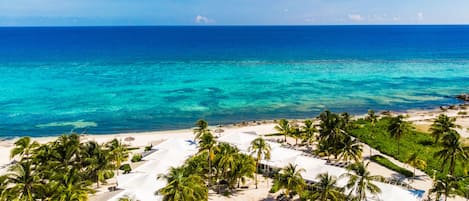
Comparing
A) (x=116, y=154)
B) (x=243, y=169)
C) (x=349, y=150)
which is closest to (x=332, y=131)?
(x=349, y=150)

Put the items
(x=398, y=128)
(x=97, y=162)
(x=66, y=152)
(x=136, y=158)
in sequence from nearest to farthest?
1. (x=97, y=162)
2. (x=66, y=152)
3. (x=136, y=158)
4. (x=398, y=128)

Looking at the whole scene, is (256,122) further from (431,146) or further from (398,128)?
(431,146)

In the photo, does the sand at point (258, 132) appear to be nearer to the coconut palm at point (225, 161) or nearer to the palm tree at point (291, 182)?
the coconut palm at point (225, 161)

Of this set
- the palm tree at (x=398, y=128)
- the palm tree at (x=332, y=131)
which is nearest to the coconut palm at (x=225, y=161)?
the palm tree at (x=332, y=131)

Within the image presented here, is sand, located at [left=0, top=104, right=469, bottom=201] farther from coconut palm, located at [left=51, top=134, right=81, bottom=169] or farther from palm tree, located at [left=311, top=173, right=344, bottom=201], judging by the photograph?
coconut palm, located at [left=51, top=134, right=81, bottom=169]

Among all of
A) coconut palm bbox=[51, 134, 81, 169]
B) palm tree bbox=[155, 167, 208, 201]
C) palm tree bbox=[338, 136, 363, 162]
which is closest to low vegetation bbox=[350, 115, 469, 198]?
palm tree bbox=[338, 136, 363, 162]

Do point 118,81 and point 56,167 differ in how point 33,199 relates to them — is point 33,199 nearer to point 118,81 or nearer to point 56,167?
point 56,167

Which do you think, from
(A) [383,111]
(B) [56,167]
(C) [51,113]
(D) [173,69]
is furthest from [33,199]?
(D) [173,69]
